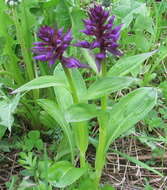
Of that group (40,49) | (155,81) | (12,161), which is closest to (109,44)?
(40,49)

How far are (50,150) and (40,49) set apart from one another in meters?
0.85

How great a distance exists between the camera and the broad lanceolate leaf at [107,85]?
138cm

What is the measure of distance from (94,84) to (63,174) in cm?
42

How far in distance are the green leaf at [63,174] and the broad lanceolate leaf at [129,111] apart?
19 cm

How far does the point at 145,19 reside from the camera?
7.50ft

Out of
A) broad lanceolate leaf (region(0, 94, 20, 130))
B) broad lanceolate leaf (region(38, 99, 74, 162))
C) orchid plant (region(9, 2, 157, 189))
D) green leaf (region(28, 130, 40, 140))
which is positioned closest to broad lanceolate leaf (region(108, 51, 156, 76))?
orchid plant (region(9, 2, 157, 189))

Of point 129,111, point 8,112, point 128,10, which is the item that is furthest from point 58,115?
point 128,10

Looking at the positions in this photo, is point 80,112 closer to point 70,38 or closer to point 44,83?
→ point 44,83

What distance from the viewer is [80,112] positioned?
4.64 ft

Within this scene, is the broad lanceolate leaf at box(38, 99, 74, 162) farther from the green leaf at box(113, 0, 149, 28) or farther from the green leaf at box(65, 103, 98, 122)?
the green leaf at box(113, 0, 149, 28)

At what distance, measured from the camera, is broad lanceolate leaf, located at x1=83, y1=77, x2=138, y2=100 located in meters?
1.38

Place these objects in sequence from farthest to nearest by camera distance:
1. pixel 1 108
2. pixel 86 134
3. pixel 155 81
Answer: pixel 155 81, pixel 1 108, pixel 86 134

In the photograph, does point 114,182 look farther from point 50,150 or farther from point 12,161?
point 12,161

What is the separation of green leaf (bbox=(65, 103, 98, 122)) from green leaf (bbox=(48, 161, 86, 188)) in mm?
299
